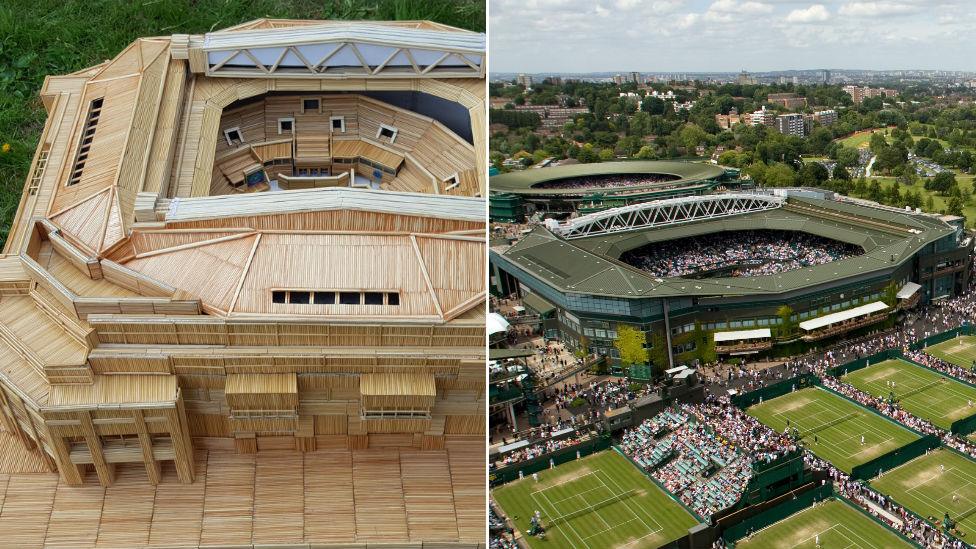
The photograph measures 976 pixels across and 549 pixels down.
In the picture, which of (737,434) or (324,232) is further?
(737,434)

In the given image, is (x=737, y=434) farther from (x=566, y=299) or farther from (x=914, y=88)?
(x=914, y=88)

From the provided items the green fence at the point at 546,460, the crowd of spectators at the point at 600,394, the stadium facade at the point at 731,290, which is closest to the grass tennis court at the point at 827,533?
the green fence at the point at 546,460

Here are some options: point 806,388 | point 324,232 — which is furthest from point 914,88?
point 324,232

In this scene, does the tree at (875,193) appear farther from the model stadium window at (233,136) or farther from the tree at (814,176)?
the model stadium window at (233,136)

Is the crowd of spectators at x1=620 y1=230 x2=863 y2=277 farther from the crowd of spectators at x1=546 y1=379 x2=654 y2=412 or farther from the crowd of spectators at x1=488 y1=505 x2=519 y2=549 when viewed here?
the crowd of spectators at x1=488 y1=505 x2=519 y2=549

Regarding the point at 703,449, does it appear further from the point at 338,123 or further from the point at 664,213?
the point at 664,213

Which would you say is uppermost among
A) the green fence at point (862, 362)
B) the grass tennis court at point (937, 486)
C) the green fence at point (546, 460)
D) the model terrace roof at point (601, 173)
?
the model terrace roof at point (601, 173)

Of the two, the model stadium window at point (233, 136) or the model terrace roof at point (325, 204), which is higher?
the model stadium window at point (233, 136)

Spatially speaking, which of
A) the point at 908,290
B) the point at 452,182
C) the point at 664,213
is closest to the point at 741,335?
the point at 908,290

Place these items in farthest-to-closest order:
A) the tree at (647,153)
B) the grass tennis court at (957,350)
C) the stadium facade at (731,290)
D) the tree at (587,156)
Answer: the tree at (647,153), the tree at (587,156), the grass tennis court at (957,350), the stadium facade at (731,290)
